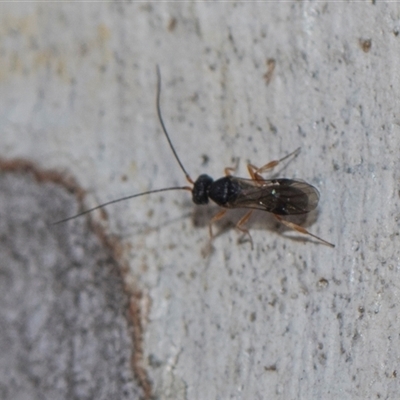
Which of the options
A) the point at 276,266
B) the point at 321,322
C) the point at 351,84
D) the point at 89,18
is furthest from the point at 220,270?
the point at 89,18

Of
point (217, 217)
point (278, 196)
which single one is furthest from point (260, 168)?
point (217, 217)

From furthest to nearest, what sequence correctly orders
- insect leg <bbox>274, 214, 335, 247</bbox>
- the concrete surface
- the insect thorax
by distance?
the insect thorax
insect leg <bbox>274, 214, 335, 247</bbox>
the concrete surface

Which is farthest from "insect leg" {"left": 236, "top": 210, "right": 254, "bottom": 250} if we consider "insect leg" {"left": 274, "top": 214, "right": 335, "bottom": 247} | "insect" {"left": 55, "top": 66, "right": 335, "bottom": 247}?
"insect leg" {"left": 274, "top": 214, "right": 335, "bottom": 247}

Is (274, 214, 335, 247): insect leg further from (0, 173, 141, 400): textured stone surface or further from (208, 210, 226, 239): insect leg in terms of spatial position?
(0, 173, 141, 400): textured stone surface

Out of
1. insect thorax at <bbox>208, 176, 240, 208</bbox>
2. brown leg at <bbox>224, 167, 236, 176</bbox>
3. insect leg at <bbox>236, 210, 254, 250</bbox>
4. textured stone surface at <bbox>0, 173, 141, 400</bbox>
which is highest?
brown leg at <bbox>224, 167, 236, 176</bbox>

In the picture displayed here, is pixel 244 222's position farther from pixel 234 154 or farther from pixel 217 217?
pixel 234 154

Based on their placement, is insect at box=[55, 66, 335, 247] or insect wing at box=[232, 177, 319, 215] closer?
insect wing at box=[232, 177, 319, 215]

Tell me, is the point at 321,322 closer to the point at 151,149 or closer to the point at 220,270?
the point at 220,270

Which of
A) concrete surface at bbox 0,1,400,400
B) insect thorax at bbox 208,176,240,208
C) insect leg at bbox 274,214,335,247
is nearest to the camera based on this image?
concrete surface at bbox 0,1,400,400
